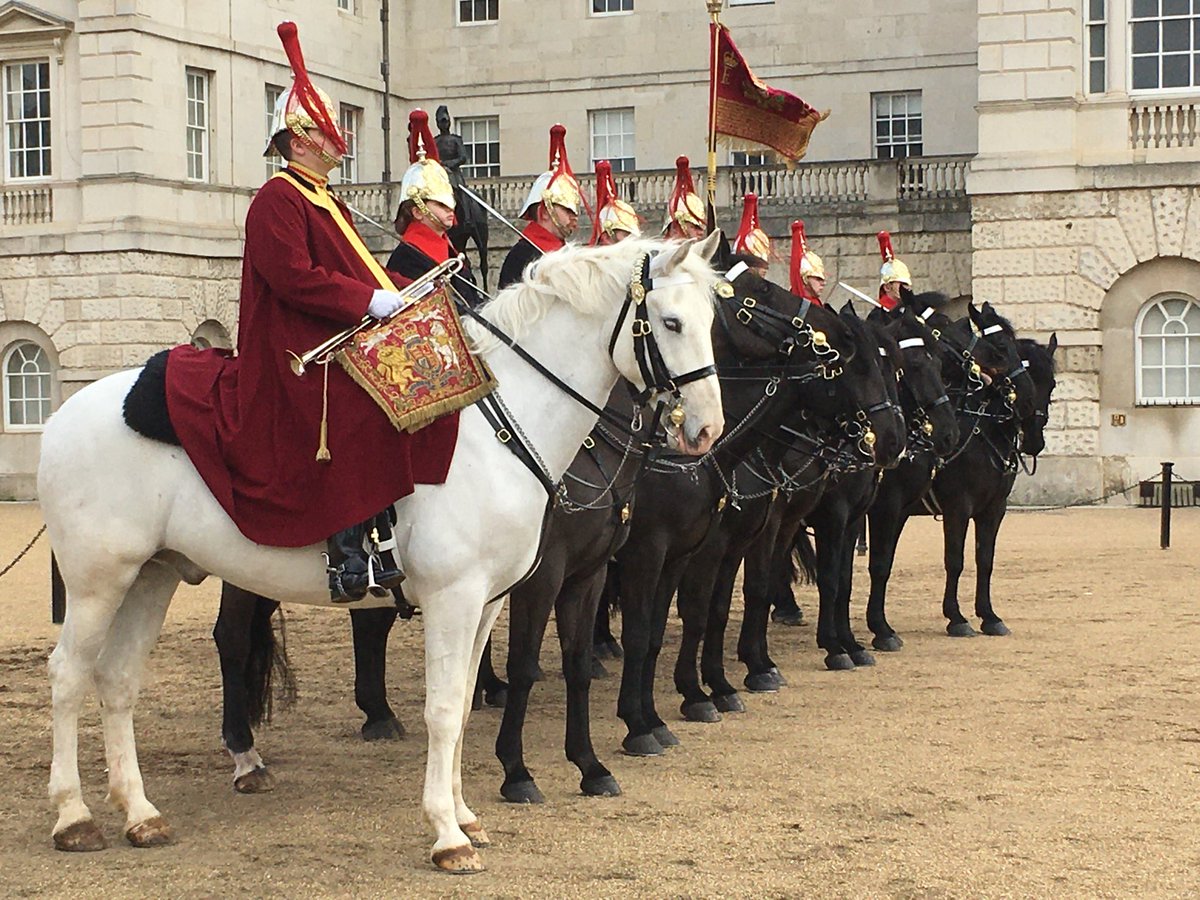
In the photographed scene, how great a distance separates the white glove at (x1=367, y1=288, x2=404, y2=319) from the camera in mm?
6391

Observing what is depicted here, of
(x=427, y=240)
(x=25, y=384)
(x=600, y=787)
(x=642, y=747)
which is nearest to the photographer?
(x=600, y=787)

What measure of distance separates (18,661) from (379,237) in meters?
19.3

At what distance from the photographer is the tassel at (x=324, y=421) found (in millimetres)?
6301

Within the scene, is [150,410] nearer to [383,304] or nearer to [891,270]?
[383,304]

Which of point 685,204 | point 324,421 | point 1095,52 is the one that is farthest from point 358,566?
point 1095,52

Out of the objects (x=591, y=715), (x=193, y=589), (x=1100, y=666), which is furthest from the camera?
(x=193, y=589)

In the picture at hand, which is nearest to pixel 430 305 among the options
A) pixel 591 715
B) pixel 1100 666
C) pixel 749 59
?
pixel 591 715

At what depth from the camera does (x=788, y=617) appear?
1372cm

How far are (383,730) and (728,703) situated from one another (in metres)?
1.91

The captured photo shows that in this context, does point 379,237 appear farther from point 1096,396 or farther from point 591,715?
point 591,715

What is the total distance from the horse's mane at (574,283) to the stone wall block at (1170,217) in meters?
19.1

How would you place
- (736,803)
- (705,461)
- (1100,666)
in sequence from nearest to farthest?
(736,803) < (705,461) < (1100,666)

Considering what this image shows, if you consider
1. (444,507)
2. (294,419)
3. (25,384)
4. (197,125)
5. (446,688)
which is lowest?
(446,688)

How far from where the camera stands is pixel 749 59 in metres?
32.0
